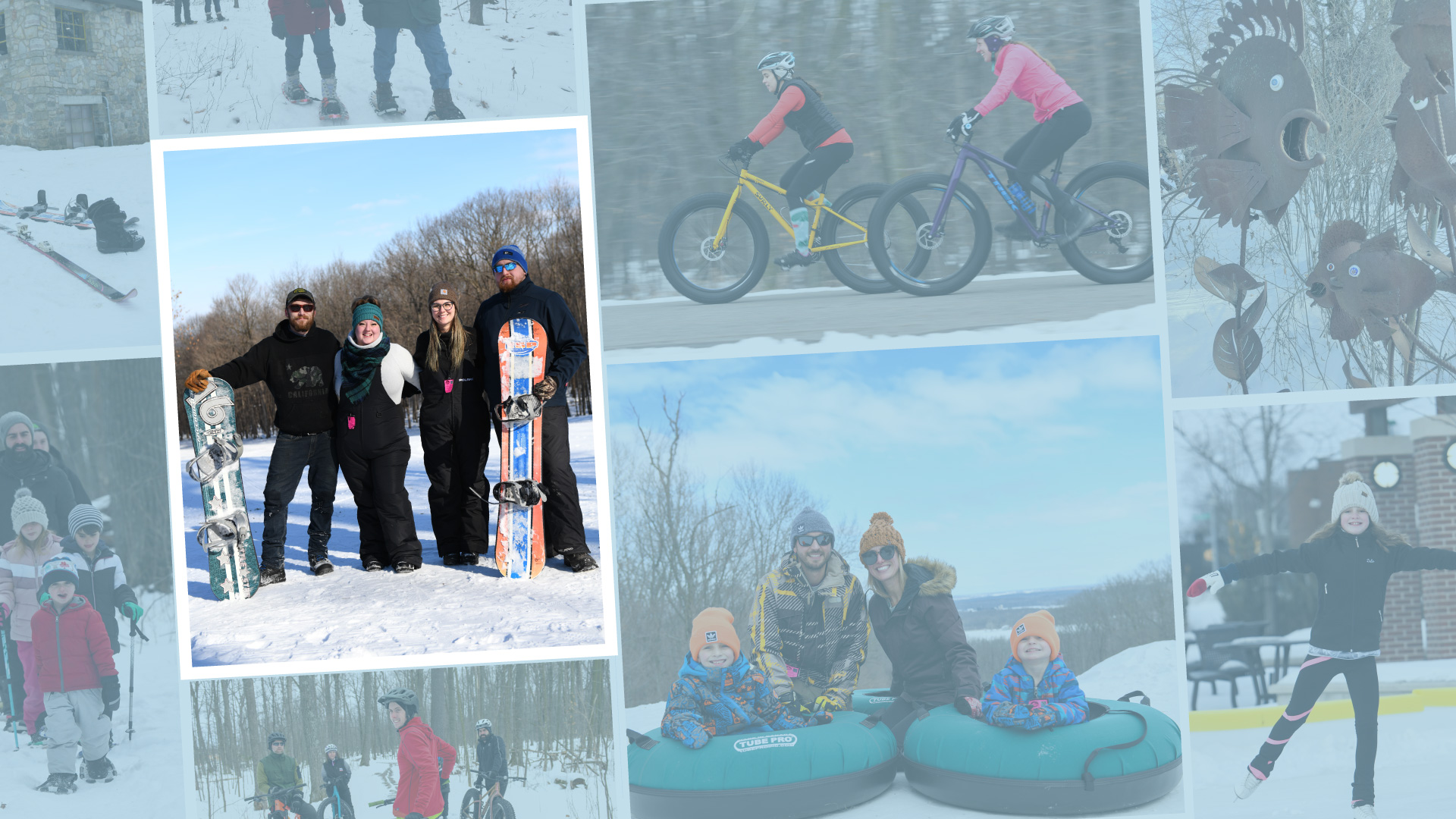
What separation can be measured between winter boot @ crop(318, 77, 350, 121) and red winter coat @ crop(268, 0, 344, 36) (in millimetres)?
271

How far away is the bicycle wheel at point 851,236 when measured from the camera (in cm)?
527

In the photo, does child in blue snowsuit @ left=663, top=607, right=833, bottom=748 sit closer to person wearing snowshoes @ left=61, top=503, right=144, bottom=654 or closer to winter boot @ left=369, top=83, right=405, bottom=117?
person wearing snowshoes @ left=61, top=503, right=144, bottom=654

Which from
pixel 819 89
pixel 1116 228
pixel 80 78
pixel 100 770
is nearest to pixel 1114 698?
pixel 1116 228

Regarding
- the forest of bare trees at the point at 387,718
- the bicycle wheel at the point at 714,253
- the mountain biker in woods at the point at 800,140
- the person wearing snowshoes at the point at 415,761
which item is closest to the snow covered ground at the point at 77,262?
the forest of bare trees at the point at 387,718

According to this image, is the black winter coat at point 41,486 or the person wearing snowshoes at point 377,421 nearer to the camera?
the person wearing snowshoes at point 377,421

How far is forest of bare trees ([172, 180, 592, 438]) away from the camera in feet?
17.1

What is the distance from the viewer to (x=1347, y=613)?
5293 millimetres

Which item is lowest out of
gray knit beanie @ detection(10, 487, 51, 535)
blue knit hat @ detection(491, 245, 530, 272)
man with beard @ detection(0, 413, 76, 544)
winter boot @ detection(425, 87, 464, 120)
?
gray knit beanie @ detection(10, 487, 51, 535)

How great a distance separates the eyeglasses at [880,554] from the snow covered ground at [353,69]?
2704 mm

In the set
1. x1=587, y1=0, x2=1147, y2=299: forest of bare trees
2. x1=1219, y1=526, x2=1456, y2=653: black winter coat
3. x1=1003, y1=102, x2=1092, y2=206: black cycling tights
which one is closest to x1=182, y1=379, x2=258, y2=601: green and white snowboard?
x1=587, y1=0, x2=1147, y2=299: forest of bare trees

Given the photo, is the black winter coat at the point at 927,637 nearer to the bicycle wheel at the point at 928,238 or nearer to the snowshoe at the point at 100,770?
the bicycle wheel at the point at 928,238

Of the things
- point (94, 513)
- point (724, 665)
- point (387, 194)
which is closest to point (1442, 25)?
point (724, 665)

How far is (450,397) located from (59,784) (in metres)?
2.85

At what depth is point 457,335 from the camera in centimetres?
493
